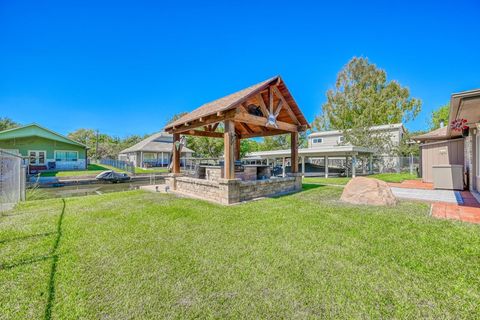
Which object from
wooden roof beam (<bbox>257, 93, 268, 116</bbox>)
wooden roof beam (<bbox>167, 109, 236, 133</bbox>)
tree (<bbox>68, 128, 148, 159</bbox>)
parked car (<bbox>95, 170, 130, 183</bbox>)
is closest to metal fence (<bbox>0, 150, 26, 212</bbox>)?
wooden roof beam (<bbox>167, 109, 236, 133</bbox>)

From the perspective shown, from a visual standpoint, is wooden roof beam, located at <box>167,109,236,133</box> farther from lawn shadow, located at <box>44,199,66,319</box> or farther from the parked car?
the parked car

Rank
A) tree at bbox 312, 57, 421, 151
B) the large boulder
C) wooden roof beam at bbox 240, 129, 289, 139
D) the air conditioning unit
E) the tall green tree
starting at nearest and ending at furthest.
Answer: the large boulder → the air conditioning unit → wooden roof beam at bbox 240, 129, 289, 139 → tree at bbox 312, 57, 421, 151 → the tall green tree

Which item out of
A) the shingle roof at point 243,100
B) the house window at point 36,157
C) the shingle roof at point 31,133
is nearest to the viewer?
the shingle roof at point 243,100

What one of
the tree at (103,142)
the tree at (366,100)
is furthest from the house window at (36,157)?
the tree at (366,100)

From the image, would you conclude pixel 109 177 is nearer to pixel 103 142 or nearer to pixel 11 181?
pixel 11 181

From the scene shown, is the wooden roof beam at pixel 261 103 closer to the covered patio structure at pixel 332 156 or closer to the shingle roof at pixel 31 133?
the covered patio structure at pixel 332 156

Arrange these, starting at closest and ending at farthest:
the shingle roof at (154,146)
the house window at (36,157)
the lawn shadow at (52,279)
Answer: the lawn shadow at (52,279) → the house window at (36,157) → the shingle roof at (154,146)

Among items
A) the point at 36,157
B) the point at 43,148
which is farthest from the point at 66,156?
the point at 36,157

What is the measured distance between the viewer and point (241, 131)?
462 inches

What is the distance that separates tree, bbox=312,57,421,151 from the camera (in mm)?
25641

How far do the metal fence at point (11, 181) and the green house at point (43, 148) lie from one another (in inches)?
678

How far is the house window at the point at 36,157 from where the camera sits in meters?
23.0

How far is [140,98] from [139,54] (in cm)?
1682

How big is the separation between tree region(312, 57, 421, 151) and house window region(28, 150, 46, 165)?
35.1m
